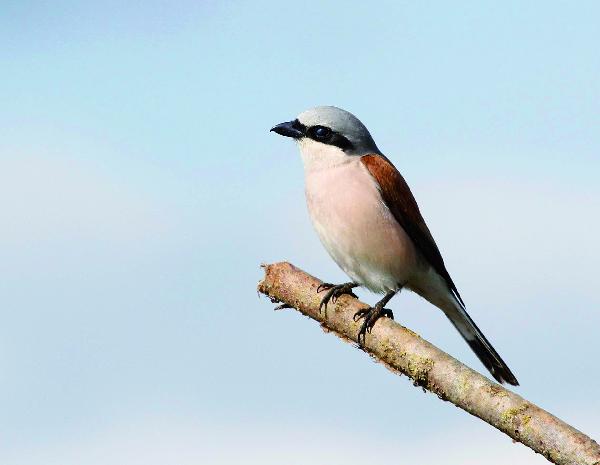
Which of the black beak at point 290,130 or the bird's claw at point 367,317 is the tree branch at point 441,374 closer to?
the bird's claw at point 367,317

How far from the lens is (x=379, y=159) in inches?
278

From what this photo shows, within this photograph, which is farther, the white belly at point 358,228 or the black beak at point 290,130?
the black beak at point 290,130

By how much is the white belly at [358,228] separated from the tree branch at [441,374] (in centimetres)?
96

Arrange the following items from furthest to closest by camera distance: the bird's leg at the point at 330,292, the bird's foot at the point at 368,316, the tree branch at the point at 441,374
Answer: the bird's leg at the point at 330,292 → the bird's foot at the point at 368,316 → the tree branch at the point at 441,374

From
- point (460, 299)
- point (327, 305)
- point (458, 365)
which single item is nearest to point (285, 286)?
point (327, 305)

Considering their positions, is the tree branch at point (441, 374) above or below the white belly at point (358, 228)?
below

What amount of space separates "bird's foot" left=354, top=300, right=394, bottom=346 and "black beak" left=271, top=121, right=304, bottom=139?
177cm

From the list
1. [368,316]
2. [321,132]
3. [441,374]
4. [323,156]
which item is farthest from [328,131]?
[441,374]

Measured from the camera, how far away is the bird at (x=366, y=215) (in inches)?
268

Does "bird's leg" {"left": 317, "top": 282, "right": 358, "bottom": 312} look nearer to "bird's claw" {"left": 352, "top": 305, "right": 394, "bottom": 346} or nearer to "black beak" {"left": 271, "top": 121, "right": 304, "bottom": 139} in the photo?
"bird's claw" {"left": 352, "top": 305, "right": 394, "bottom": 346}

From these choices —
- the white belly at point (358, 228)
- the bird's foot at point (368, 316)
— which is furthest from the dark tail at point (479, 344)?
the bird's foot at point (368, 316)

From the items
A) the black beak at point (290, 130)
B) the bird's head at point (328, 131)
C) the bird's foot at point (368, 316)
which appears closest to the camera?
the bird's foot at point (368, 316)

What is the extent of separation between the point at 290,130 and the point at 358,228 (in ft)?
3.04

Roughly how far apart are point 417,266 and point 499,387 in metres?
2.61
